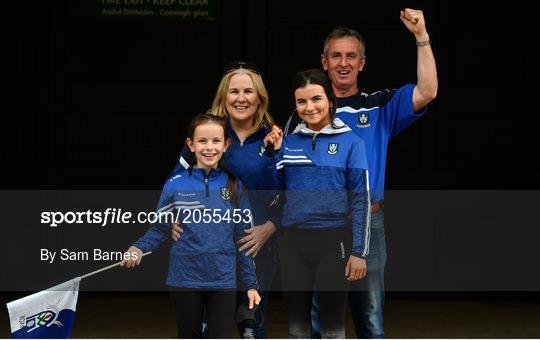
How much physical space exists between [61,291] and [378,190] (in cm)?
167

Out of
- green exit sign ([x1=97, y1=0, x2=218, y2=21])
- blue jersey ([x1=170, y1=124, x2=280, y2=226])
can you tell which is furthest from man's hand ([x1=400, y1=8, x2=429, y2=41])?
green exit sign ([x1=97, y1=0, x2=218, y2=21])

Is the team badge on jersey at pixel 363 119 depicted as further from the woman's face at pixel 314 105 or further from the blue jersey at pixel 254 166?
the blue jersey at pixel 254 166

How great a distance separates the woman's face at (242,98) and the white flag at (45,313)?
3.87 ft

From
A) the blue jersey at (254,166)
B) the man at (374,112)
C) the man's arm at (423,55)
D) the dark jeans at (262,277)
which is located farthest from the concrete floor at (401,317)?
the man's arm at (423,55)

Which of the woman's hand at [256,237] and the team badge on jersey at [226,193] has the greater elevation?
the team badge on jersey at [226,193]

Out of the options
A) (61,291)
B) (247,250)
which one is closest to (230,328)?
(247,250)

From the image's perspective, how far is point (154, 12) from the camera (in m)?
8.98

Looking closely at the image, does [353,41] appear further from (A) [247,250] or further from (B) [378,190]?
(A) [247,250]

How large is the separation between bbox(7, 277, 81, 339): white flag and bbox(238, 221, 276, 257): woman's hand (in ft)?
2.93

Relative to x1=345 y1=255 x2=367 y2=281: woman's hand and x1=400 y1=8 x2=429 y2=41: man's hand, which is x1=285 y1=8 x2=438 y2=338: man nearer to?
x1=400 y1=8 x2=429 y2=41: man's hand

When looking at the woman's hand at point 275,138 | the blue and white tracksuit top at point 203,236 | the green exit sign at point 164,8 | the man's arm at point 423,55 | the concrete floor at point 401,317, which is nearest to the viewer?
the blue and white tracksuit top at point 203,236

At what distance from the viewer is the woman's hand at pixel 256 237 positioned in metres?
5.46

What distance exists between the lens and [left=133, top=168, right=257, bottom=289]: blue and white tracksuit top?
17.4 ft

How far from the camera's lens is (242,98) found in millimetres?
5535
